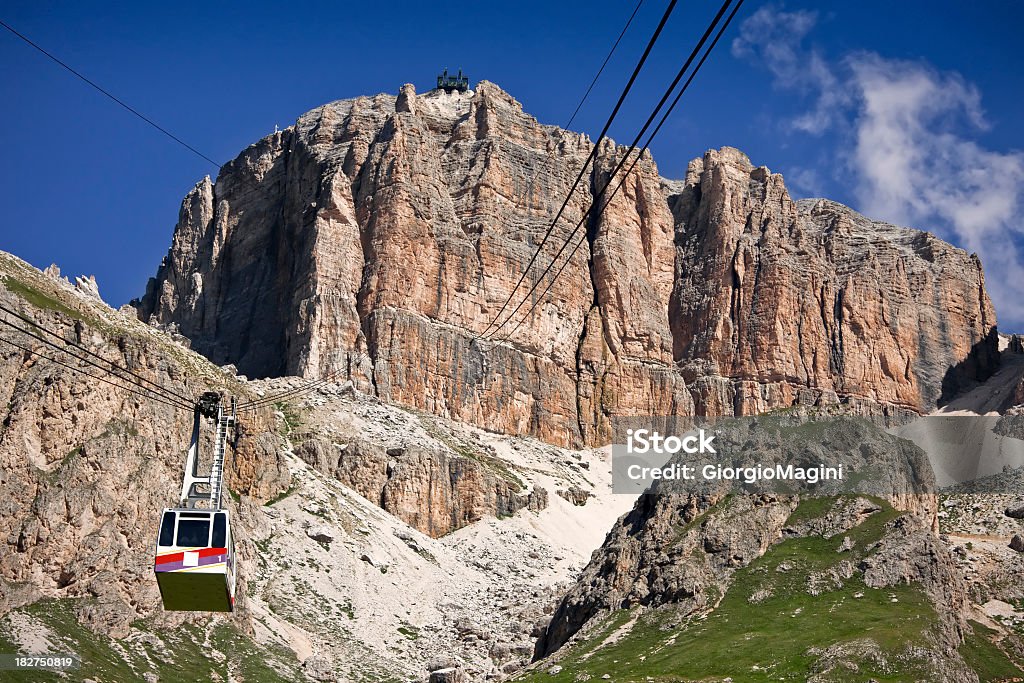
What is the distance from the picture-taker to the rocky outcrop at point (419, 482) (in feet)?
507

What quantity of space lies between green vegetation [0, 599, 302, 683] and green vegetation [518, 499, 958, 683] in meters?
25.7

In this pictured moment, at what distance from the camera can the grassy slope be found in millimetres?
69125

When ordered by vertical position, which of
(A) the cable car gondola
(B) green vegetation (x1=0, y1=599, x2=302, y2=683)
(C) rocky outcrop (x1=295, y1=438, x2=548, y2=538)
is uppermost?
(C) rocky outcrop (x1=295, y1=438, x2=548, y2=538)

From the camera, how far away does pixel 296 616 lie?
116375 millimetres

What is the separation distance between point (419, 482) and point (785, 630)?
290 ft

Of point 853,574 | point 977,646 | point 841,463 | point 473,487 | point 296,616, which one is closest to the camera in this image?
point 977,646

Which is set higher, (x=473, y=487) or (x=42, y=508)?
(x=473, y=487)

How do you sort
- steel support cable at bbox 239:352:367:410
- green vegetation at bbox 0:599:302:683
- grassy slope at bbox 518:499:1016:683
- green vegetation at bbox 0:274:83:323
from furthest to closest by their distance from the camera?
1. steel support cable at bbox 239:352:367:410
2. green vegetation at bbox 0:274:83:323
3. green vegetation at bbox 0:599:302:683
4. grassy slope at bbox 518:499:1016:683

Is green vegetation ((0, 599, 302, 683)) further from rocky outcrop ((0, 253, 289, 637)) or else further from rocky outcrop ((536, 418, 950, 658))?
rocky outcrop ((536, 418, 950, 658))

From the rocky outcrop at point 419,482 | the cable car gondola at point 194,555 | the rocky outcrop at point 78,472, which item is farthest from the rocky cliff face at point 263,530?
the cable car gondola at point 194,555

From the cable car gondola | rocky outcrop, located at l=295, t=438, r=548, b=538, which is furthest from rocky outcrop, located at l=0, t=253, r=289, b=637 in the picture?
rocky outcrop, located at l=295, t=438, r=548, b=538

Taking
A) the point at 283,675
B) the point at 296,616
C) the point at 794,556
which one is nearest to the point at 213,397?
the point at 794,556

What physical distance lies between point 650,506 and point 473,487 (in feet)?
237

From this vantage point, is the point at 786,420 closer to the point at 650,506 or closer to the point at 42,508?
the point at 650,506
